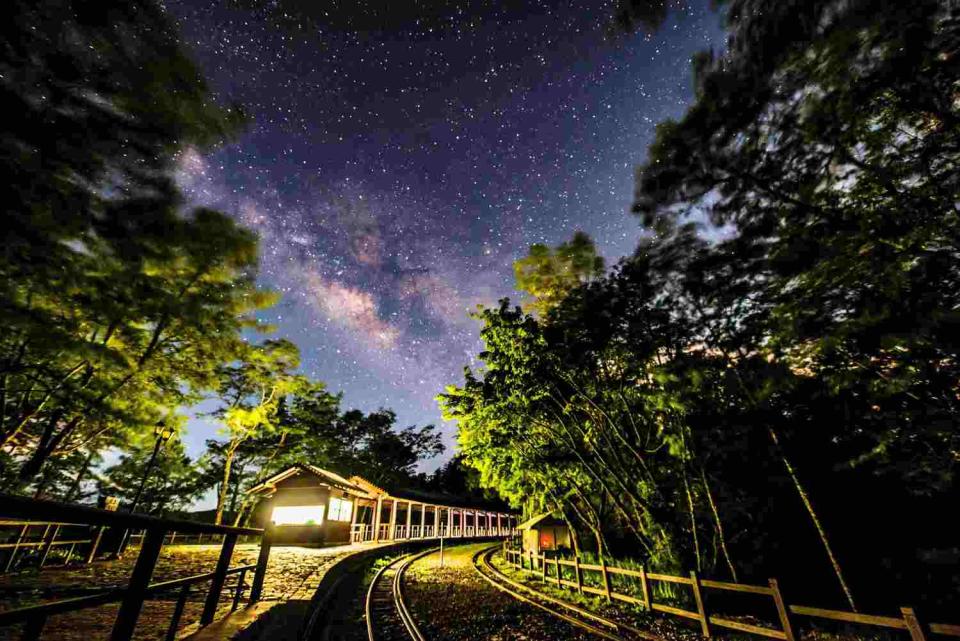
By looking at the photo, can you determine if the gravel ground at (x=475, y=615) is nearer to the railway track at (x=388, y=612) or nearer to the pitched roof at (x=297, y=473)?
the railway track at (x=388, y=612)

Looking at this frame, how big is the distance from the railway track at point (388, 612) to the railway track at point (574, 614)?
368 centimetres

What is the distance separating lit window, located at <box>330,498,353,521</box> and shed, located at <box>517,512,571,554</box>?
40.7ft

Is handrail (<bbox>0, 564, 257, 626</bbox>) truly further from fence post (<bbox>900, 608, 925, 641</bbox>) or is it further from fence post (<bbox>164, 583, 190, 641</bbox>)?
fence post (<bbox>900, 608, 925, 641</bbox>)

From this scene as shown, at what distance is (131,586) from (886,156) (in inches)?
372

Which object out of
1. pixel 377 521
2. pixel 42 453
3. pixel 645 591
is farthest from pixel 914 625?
pixel 377 521

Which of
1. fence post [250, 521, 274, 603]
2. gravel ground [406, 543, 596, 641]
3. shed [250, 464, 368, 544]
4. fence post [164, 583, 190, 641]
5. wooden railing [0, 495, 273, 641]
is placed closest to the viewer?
wooden railing [0, 495, 273, 641]

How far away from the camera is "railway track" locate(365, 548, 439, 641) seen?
823 cm

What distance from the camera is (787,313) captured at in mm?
6414

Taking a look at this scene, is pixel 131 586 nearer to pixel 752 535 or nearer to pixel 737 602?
pixel 737 602

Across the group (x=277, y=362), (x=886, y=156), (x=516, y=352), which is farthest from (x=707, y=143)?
(x=277, y=362)

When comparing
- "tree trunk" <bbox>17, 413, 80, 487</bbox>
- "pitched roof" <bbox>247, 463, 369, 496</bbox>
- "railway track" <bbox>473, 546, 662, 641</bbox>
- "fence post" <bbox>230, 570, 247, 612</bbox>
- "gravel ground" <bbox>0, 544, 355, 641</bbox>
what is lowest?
"railway track" <bbox>473, 546, 662, 641</bbox>

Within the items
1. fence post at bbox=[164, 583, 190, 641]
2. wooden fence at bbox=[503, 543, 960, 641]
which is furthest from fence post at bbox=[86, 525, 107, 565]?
wooden fence at bbox=[503, 543, 960, 641]

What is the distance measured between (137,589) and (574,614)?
10.7 m

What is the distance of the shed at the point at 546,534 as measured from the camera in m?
23.8
